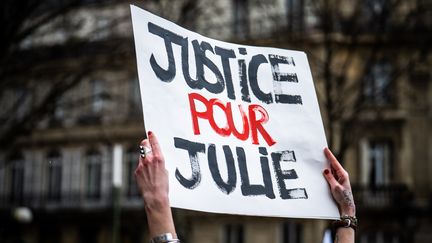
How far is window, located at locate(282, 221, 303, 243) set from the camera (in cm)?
3041

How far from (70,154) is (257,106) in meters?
32.5

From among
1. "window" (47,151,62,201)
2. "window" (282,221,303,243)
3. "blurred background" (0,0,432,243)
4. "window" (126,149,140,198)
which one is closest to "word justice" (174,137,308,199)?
"blurred background" (0,0,432,243)

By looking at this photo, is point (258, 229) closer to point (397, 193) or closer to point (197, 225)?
point (197, 225)

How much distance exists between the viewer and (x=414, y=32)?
17.9 m

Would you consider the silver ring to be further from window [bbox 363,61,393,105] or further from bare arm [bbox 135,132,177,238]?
window [bbox 363,61,393,105]

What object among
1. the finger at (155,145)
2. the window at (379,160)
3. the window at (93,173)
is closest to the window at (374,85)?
the window at (379,160)

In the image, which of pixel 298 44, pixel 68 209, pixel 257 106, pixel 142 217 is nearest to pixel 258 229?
pixel 142 217

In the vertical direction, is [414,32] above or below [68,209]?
above

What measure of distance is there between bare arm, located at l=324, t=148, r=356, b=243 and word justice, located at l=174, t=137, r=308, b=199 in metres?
0.13

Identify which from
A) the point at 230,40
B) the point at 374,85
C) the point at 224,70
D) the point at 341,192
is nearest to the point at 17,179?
the point at 230,40

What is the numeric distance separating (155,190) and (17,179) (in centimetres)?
3516

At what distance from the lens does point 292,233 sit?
30.5m

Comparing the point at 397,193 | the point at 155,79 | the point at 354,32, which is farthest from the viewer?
the point at 397,193

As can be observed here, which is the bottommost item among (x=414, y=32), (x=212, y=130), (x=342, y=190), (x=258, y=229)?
(x=258, y=229)
